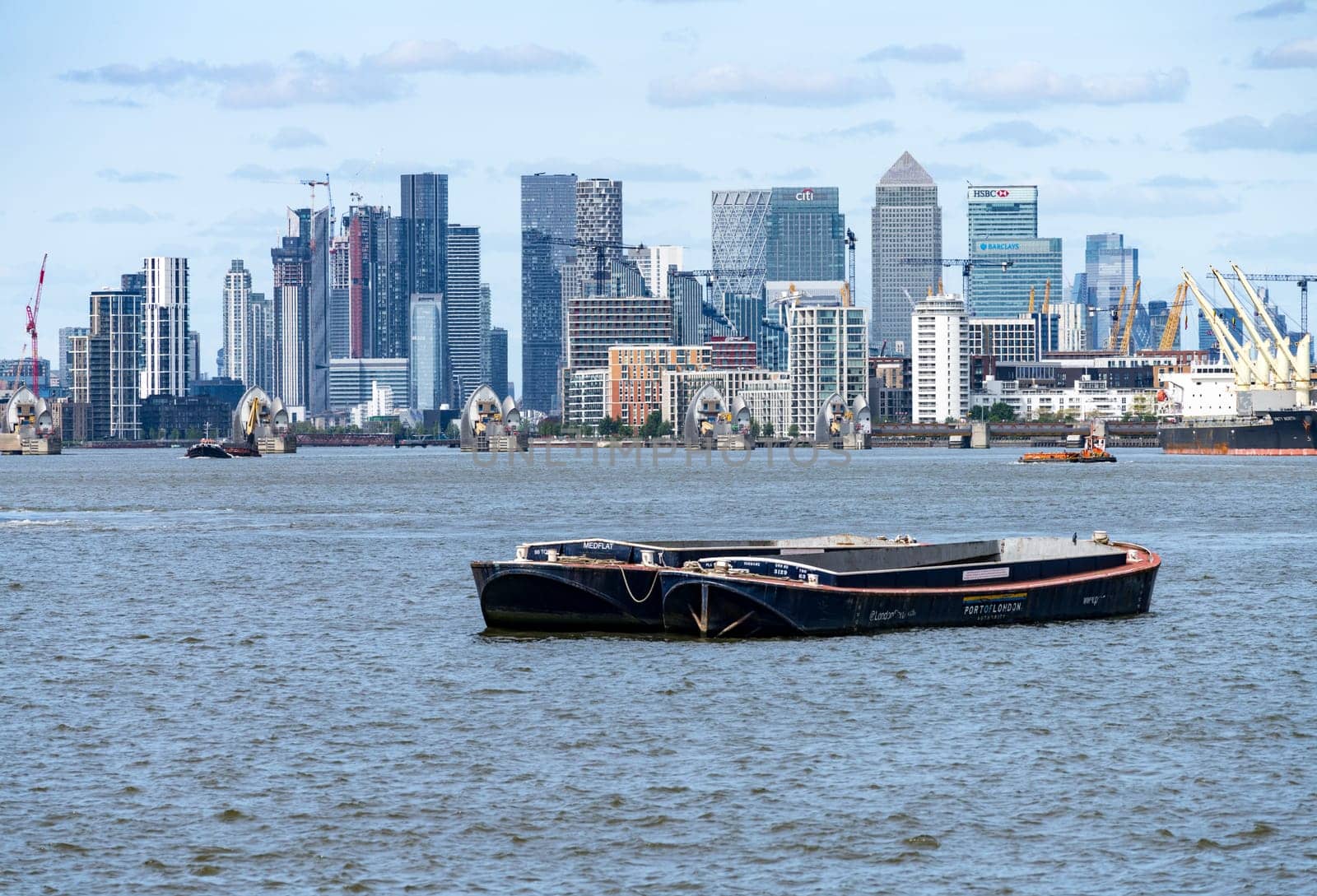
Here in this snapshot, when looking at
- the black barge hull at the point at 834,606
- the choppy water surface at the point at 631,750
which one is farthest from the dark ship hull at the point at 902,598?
the choppy water surface at the point at 631,750

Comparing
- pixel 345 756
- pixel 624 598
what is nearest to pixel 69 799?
pixel 345 756

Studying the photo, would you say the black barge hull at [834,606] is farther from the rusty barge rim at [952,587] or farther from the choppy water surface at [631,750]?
the choppy water surface at [631,750]

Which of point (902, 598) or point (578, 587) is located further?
point (902, 598)

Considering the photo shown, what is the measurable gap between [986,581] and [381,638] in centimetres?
1573

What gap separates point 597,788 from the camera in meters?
31.9

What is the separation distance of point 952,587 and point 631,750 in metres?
18.4

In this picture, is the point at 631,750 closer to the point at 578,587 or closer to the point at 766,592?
the point at 766,592

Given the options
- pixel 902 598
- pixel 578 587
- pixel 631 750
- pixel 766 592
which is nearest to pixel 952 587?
pixel 902 598

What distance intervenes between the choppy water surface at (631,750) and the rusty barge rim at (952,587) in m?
1.14

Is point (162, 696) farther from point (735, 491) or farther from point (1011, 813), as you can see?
point (735, 491)

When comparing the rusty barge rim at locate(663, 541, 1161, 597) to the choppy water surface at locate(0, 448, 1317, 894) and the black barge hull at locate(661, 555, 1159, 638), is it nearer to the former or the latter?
the black barge hull at locate(661, 555, 1159, 638)

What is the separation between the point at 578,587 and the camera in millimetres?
49219

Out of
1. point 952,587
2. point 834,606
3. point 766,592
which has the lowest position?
point 834,606

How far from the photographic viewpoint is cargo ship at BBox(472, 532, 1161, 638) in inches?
1898
